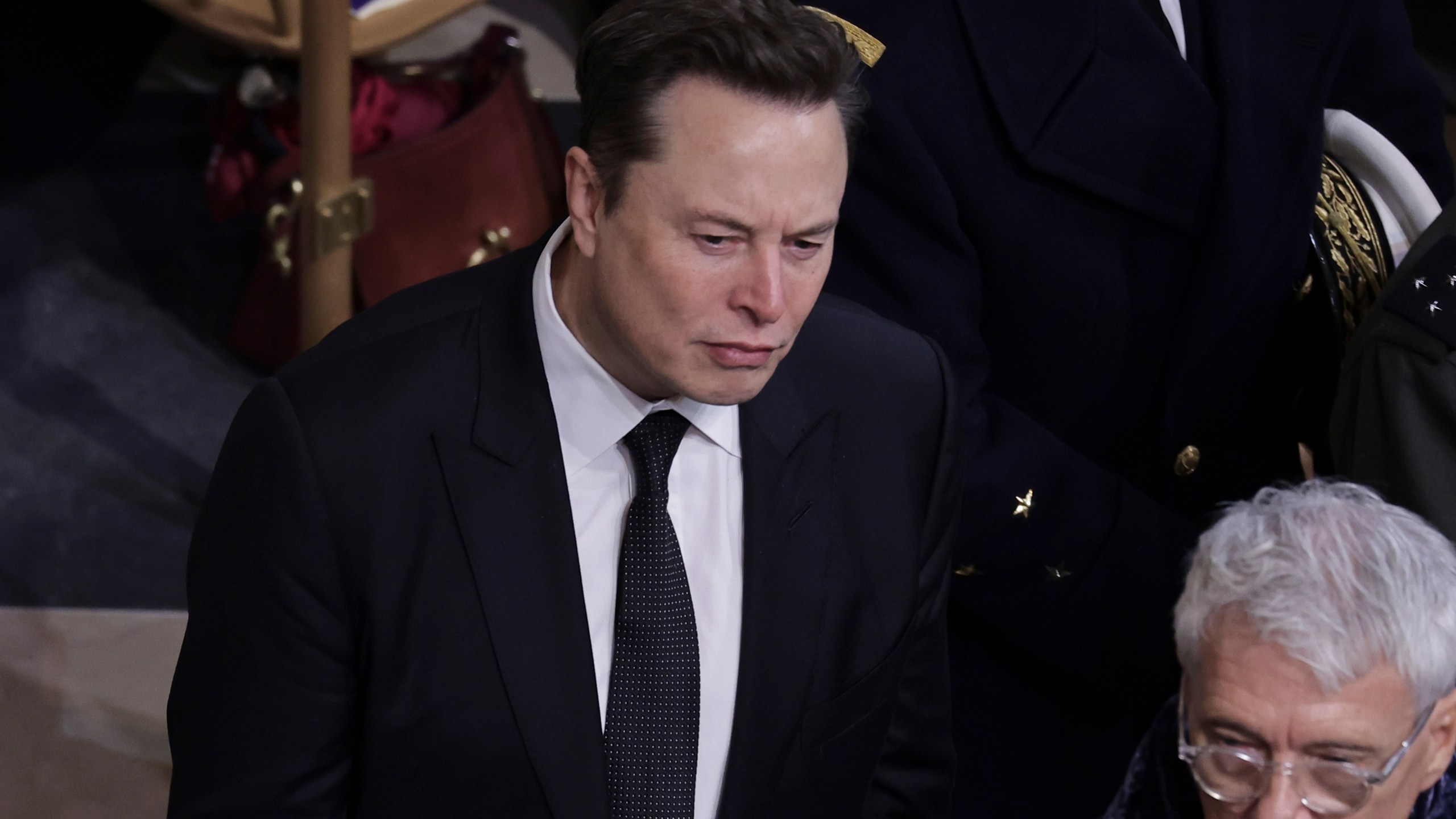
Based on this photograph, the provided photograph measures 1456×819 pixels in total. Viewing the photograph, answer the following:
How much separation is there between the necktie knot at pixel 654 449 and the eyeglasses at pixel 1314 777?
21.9 inches

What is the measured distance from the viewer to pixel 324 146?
7.17 feet

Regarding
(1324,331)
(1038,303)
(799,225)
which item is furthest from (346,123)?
(1324,331)

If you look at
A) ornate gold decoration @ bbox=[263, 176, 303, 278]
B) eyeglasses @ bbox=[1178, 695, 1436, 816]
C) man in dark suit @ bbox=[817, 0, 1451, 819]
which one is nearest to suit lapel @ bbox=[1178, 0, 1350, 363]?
man in dark suit @ bbox=[817, 0, 1451, 819]

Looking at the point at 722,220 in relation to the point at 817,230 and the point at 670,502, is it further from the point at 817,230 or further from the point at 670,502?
the point at 670,502

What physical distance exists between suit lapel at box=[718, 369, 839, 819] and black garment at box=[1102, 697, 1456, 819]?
467 millimetres

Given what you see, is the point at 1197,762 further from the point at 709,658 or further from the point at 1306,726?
the point at 709,658

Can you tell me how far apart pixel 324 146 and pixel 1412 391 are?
4.60 ft

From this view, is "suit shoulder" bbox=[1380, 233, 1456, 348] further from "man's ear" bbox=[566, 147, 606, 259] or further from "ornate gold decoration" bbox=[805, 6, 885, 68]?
"man's ear" bbox=[566, 147, 606, 259]

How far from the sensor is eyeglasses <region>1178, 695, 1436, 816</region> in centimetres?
142

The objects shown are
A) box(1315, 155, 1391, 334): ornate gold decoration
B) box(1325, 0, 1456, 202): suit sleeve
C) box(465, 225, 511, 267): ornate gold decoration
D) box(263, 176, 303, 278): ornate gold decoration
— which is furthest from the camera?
box(465, 225, 511, 267): ornate gold decoration

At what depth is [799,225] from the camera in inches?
48.8

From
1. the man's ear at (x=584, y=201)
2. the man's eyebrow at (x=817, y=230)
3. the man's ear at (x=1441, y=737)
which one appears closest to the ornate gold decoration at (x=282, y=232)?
the man's ear at (x=584, y=201)

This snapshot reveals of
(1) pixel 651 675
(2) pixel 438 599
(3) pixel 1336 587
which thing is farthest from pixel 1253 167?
Answer: (2) pixel 438 599

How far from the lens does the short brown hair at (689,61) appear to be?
122 centimetres
